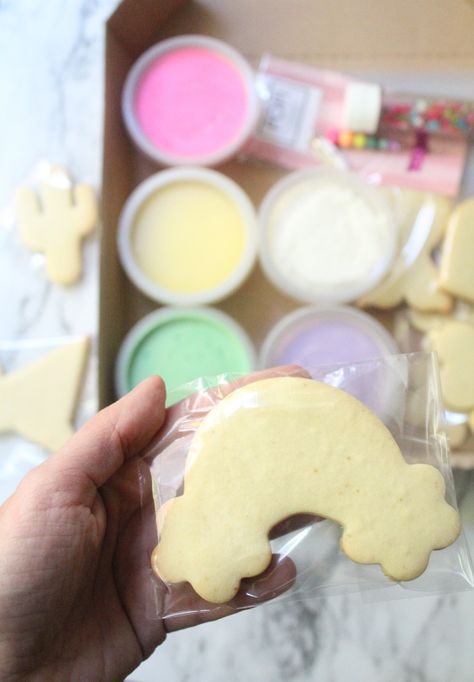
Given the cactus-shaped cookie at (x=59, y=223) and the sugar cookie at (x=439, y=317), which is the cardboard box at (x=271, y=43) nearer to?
the cactus-shaped cookie at (x=59, y=223)

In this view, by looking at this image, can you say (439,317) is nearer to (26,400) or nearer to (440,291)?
(440,291)

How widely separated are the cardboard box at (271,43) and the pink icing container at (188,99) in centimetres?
3

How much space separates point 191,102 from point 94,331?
1.13ft

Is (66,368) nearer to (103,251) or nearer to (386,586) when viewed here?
(103,251)

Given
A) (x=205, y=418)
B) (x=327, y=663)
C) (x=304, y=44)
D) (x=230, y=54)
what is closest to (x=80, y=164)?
(x=230, y=54)

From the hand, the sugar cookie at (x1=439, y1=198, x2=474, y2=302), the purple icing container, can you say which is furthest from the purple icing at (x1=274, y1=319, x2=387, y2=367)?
the hand

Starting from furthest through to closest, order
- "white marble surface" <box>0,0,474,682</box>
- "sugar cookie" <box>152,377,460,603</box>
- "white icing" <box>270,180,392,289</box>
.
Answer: "white icing" <box>270,180,392,289</box> → "white marble surface" <box>0,0,474,682</box> → "sugar cookie" <box>152,377,460,603</box>

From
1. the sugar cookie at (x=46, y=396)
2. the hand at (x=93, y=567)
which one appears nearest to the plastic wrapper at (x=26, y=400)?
the sugar cookie at (x=46, y=396)

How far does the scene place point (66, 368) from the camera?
0.80 metres

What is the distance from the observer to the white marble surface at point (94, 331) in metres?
0.73

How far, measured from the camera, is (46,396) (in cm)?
80

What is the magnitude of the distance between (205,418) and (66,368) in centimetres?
31

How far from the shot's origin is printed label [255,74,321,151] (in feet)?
2.93

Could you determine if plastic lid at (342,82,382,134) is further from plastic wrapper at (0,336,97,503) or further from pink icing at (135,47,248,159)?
plastic wrapper at (0,336,97,503)
